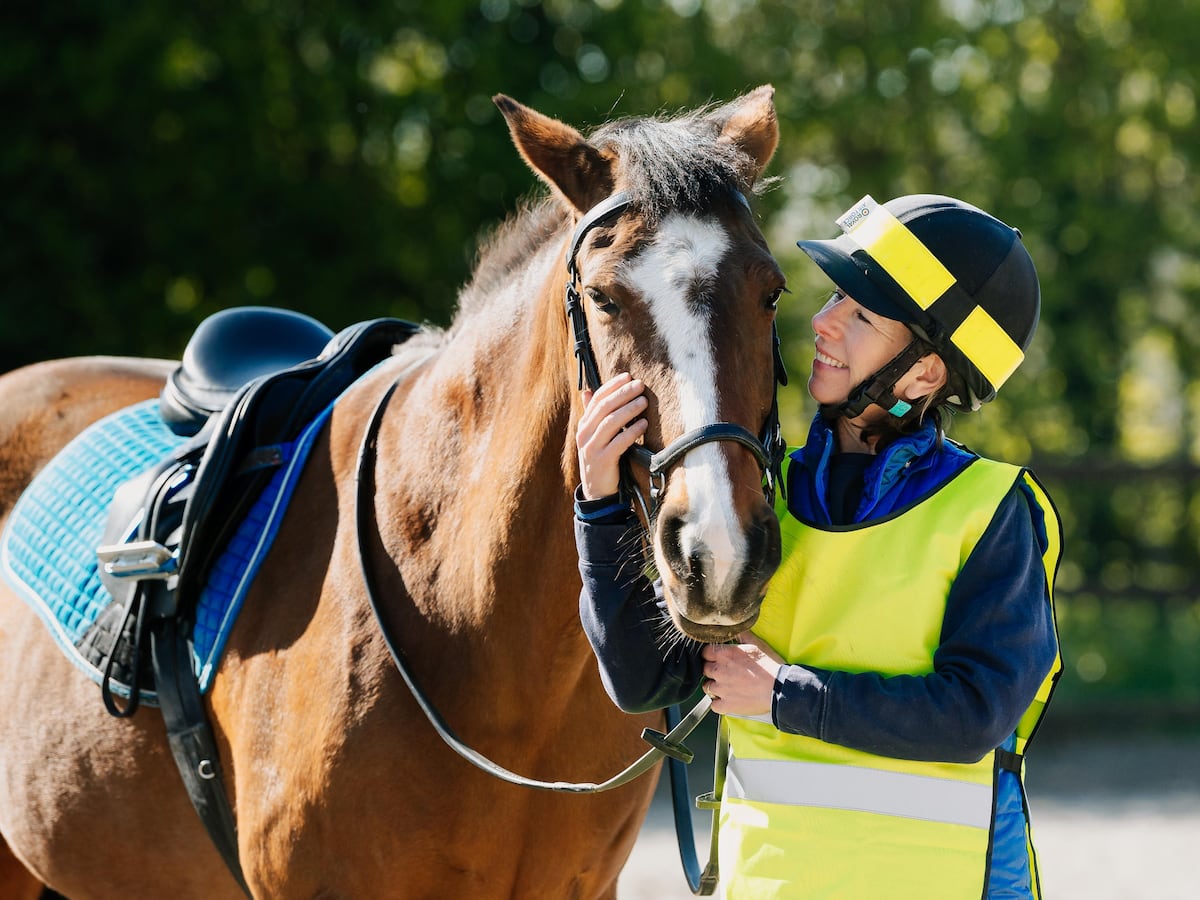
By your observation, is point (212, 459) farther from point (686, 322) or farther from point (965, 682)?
point (965, 682)

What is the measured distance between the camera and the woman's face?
70.9 inches

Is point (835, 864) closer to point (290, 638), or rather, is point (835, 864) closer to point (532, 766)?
point (532, 766)

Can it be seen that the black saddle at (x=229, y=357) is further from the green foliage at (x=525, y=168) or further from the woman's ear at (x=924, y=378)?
the green foliage at (x=525, y=168)

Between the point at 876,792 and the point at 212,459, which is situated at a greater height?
the point at 212,459

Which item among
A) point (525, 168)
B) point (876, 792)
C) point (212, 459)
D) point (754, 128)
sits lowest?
point (525, 168)

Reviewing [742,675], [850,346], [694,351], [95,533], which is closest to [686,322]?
[694,351]

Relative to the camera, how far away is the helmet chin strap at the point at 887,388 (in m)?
1.77

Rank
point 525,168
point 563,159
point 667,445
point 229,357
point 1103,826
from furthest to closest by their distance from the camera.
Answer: point 525,168, point 1103,826, point 229,357, point 563,159, point 667,445

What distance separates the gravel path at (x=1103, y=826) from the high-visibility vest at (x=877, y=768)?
3.72m

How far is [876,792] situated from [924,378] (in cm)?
59

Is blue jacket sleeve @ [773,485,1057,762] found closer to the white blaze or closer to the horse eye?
the white blaze

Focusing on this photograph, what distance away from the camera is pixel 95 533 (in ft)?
9.33

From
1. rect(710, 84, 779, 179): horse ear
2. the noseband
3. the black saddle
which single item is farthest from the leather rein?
the black saddle

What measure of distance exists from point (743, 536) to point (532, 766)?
2.54 ft
